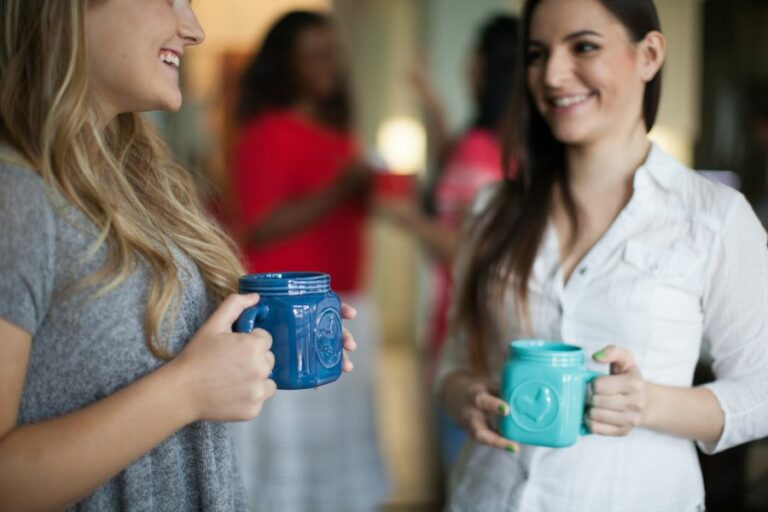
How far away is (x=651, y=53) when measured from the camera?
51.4 inches

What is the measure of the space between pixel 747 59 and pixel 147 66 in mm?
1498

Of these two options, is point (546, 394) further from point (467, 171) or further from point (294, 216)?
point (467, 171)

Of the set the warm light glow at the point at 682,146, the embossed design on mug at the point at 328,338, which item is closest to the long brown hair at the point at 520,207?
the embossed design on mug at the point at 328,338

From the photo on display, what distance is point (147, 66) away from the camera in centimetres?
94

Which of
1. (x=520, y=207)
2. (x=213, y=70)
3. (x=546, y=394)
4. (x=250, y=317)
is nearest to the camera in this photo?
(x=250, y=317)

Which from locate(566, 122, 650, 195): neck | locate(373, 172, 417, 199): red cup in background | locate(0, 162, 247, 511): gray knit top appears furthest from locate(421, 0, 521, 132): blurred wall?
locate(0, 162, 247, 511): gray knit top

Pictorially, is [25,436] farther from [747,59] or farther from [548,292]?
[747,59]

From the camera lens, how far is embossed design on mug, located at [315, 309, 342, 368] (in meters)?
0.97

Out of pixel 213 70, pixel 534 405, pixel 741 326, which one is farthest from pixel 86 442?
pixel 213 70

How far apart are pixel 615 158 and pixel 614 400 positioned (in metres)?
0.45

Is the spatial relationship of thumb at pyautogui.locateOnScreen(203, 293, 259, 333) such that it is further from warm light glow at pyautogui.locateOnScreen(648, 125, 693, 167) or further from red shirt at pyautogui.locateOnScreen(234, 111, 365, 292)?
red shirt at pyautogui.locateOnScreen(234, 111, 365, 292)

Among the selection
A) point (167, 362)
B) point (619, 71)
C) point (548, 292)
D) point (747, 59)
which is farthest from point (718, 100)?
point (167, 362)

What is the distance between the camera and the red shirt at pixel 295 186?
2.42 meters

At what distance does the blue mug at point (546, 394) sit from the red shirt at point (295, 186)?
1373 millimetres
